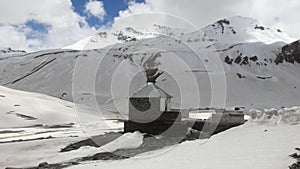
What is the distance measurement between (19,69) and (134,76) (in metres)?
46.2

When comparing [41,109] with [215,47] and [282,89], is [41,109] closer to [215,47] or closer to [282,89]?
[282,89]

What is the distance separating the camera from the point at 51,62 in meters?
101

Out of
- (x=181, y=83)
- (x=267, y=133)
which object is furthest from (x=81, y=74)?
(x=267, y=133)

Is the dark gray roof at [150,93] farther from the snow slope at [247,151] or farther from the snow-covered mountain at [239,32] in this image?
the snow-covered mountain at [239,32]

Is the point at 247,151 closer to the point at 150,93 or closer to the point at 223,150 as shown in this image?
the point at 223,150

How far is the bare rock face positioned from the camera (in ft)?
273

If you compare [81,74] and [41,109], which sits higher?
[81,74]

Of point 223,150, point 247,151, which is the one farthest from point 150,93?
point 247,151

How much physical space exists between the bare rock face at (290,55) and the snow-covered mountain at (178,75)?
1.19 meters

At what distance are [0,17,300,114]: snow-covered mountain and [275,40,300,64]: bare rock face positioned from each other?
46.8 inches

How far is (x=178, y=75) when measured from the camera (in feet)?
230

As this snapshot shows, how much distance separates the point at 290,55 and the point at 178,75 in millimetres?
30097

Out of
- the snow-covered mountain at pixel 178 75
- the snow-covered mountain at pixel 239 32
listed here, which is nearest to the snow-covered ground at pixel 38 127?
the snow-covered mountain at pixel 178 75

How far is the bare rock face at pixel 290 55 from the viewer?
83.3 m
